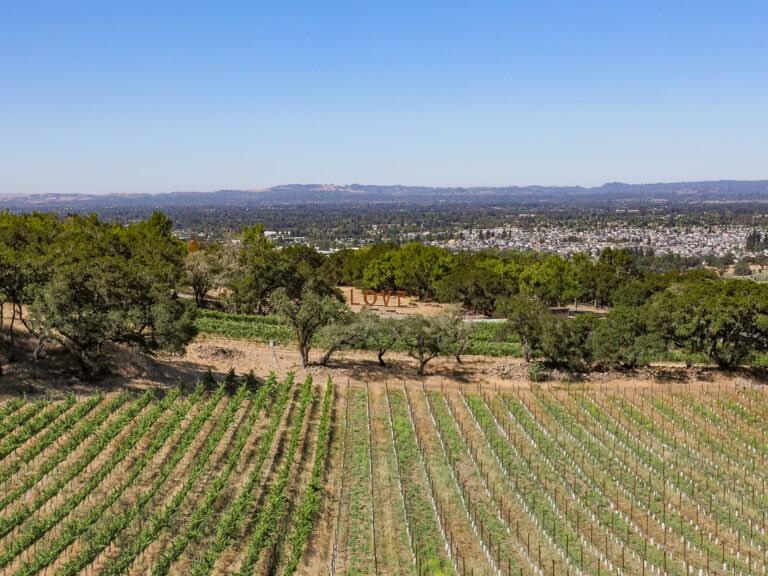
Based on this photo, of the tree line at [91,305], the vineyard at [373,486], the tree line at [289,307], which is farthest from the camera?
the tree line at [289,307]

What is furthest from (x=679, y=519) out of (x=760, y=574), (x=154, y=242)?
(x=154, y=242)

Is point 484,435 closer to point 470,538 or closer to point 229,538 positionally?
point 470,538

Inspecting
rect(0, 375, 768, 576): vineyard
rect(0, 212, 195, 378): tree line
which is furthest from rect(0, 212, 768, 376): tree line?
rect(0, 375, 768, 576): vineyard

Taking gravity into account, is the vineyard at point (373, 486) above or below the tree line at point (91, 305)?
below

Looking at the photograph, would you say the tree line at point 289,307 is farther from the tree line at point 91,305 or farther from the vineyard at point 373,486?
the vineyard at point 373,486

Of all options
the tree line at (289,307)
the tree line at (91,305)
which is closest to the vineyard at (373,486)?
the tree line at (91,305)

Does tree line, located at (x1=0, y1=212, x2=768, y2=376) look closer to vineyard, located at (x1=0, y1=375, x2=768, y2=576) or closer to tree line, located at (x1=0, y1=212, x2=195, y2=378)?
tree line, located at (x1=0, y1=212, x2=195, y2=378)

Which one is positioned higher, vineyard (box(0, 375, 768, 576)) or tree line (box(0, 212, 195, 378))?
tree line (box(0, 212, 195, 378))

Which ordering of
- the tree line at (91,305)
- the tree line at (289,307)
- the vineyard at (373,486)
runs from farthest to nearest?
the tree line at (289,307) < the tree line at (91,305) < the vineyard at (373,486)

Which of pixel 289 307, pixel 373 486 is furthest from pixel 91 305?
pixel 373 486
